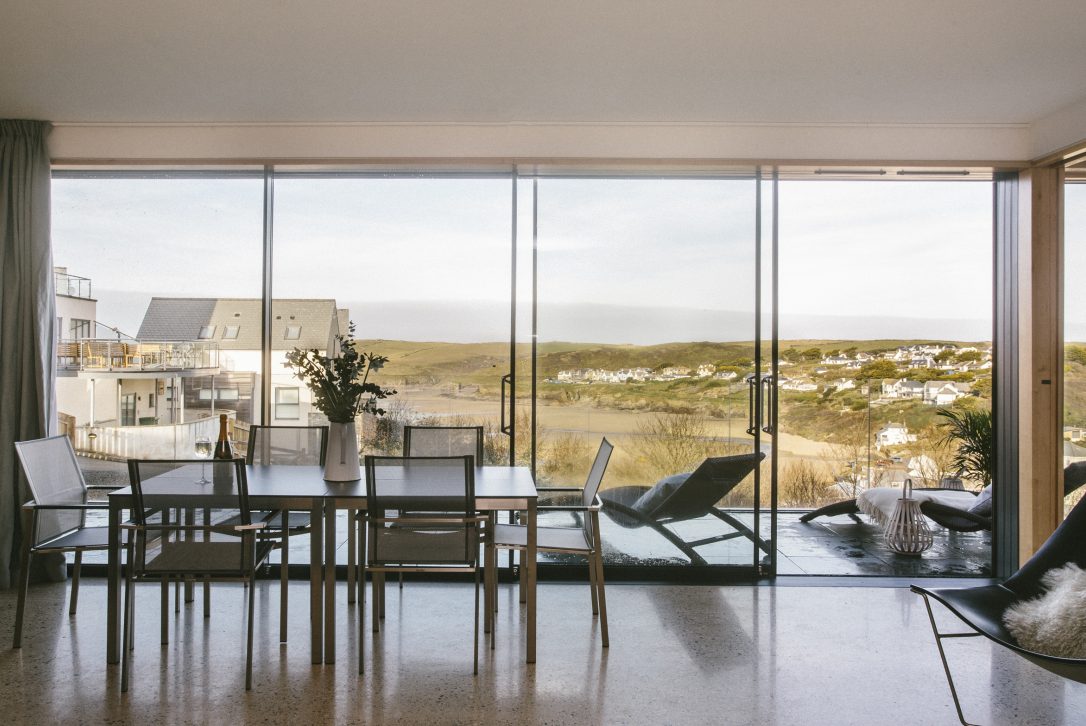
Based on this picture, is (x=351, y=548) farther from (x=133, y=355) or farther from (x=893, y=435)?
(x=893, y=435)

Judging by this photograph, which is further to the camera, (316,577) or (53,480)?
(53,480)

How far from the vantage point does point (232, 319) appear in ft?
13.7

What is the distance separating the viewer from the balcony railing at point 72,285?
4163 millimetres

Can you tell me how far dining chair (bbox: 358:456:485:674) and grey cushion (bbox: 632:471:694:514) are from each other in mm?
1429

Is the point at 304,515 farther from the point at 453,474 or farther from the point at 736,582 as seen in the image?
the point at 736,582

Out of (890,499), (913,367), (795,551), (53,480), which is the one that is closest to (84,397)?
(53,480)

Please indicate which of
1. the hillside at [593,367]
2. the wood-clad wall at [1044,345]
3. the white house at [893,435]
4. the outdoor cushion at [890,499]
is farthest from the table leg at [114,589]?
the white house at [893,435]

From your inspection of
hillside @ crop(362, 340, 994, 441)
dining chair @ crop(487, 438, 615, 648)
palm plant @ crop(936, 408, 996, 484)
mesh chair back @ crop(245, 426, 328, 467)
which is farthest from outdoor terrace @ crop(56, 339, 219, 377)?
palm plant @ crop(936, 408, 996, 484)

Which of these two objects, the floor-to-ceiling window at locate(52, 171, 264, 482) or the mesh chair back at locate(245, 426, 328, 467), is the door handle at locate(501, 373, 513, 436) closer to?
the mesh chair back at locate(245, 426, 328, 467)

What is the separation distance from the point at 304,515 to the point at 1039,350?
442 cm

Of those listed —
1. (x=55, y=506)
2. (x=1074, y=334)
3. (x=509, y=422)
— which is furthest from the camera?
(x=509, y=422)

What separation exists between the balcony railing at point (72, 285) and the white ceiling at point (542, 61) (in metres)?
0.93

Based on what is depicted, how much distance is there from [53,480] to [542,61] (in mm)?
3127

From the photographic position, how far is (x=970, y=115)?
3859mm
